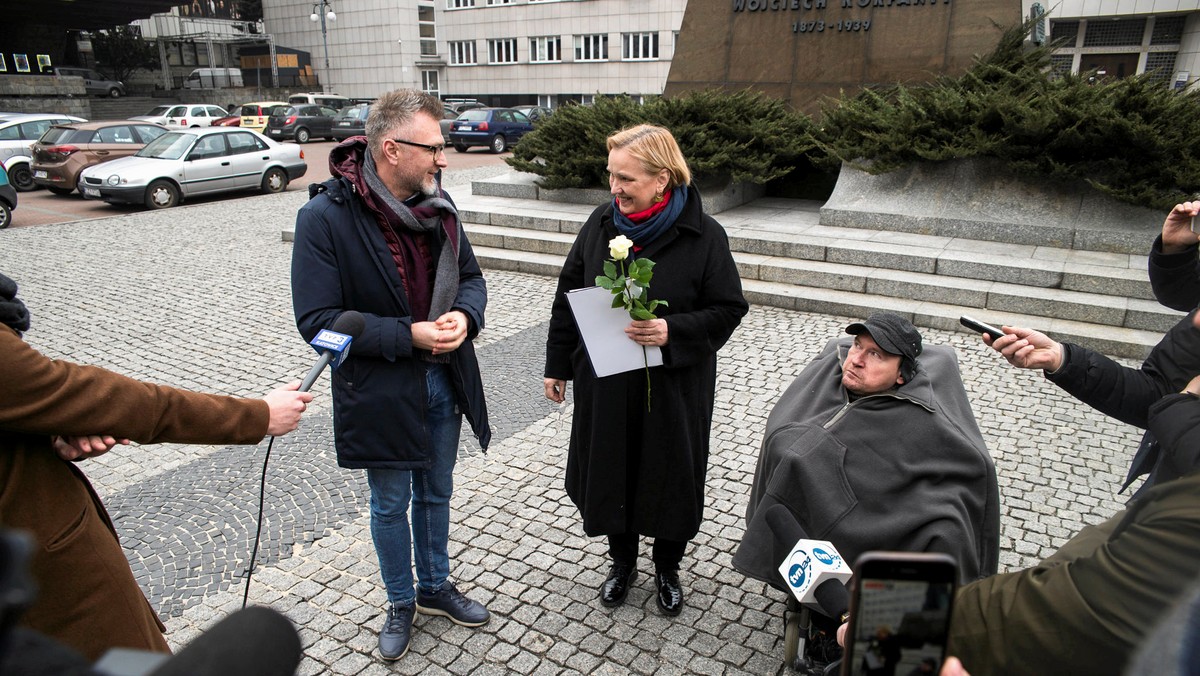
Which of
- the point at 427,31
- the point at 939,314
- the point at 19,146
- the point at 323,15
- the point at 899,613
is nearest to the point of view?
the point at 899,613

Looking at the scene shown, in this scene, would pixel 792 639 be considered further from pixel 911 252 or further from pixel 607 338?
pixel 911 252

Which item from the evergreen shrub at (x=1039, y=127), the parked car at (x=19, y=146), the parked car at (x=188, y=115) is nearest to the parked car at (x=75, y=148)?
the parked car at (x=19, y=146)

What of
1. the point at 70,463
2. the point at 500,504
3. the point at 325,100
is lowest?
the point at 500,504

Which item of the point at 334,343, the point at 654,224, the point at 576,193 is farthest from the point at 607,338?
the point at 576,193

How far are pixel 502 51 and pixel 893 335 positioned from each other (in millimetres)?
54311

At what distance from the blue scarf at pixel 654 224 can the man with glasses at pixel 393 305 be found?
687 mm

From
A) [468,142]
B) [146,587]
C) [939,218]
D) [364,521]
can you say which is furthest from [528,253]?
[468,142]

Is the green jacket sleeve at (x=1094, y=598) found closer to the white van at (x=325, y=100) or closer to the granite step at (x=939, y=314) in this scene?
the granite step at (x=939, y=314)

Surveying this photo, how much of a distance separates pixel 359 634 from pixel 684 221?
2.24 m

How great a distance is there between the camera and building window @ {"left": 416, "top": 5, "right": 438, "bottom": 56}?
186ft

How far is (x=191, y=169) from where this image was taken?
49.8 ft

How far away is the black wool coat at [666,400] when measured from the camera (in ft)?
10.5

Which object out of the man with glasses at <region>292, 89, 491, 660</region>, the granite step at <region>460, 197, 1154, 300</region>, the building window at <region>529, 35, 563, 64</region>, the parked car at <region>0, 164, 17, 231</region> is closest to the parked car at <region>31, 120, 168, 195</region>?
the parked car at <region>0, 164, 17, 231</region>

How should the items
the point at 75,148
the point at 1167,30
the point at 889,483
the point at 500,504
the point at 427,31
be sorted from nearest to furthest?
the point at 889,483 < the point at 500,504 < the point at 75,148 < the point at 1167,30 < the point at 427,31
